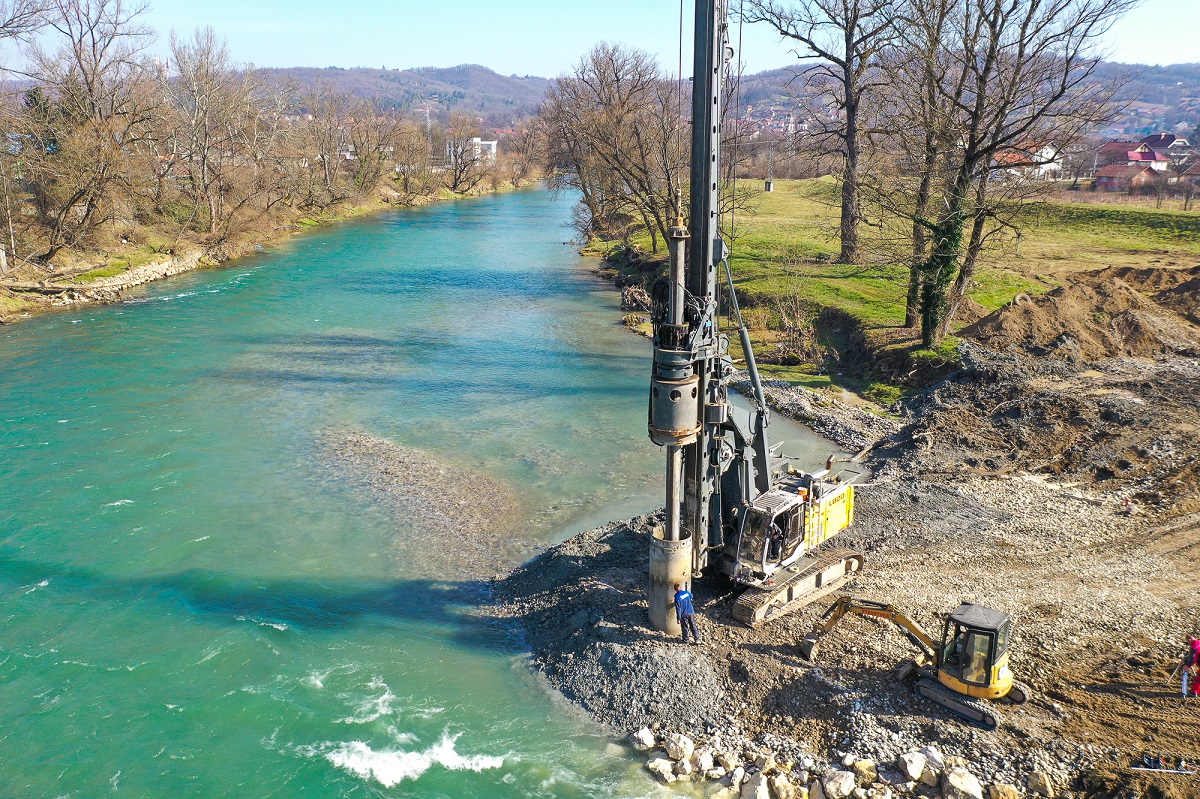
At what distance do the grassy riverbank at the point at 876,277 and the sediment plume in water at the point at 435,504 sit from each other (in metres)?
13.1

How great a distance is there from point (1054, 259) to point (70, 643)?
43.0 m

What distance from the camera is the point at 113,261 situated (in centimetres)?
4797

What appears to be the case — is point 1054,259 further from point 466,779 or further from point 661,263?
point 466,779

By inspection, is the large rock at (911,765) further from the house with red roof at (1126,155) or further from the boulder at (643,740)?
the house with red roof at (1126,155)

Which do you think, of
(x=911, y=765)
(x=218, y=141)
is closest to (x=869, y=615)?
(x=911, y=765)

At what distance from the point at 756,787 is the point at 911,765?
207 centimetres

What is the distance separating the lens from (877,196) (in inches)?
1232

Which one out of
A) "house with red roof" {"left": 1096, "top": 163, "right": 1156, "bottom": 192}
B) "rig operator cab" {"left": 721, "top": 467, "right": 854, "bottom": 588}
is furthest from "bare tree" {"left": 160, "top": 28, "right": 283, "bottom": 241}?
"house with red roof" {"left": 1096, "top": 163, "right": 1156, "bottom": 192}

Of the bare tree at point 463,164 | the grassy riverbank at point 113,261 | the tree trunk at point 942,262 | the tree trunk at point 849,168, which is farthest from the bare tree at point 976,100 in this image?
the bare tree at point 463,164

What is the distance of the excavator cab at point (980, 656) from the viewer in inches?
468

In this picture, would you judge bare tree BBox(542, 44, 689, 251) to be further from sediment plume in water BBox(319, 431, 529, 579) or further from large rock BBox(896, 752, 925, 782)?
large rock BBox(896, 752, 925, 782)

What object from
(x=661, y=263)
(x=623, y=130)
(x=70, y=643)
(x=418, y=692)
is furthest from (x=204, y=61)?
(x=418, y=692)

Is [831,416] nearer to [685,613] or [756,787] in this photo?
[685,613]

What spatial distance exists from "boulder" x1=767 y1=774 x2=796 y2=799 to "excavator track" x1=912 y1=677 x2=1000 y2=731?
2.67m
